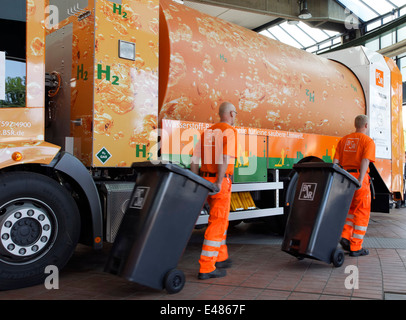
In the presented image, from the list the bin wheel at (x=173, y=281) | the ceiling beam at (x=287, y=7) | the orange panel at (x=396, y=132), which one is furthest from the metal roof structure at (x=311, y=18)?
the bin wheel at (x=173, y=281)

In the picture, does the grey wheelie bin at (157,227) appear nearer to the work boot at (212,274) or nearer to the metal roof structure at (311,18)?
the work boot at (212,274)

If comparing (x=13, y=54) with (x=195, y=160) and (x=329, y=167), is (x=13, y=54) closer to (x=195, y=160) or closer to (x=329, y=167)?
(x=195, y=160)

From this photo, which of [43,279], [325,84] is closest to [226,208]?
[43,279]

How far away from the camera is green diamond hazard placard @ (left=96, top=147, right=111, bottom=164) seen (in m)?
3.83

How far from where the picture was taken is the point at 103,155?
3.86 m

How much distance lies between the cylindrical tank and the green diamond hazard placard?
0.85m

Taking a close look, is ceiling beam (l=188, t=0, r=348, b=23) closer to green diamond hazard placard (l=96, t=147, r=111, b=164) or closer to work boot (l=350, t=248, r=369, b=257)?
work boot (l=350, t=248, r=369, b=257)

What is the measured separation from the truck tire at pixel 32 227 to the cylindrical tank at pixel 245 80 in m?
1.53

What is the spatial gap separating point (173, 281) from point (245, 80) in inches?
114

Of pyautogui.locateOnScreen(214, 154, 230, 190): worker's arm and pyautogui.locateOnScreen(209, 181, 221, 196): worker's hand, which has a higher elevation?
pyautogui.locateOnScreen(214, 154, 230, 190): worker's arm

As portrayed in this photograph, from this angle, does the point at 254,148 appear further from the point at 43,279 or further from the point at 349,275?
the point at 43,279

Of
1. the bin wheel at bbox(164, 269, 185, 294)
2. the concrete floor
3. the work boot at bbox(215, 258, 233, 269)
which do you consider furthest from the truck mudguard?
the work boot at bbox(215, 258, 233, 269)

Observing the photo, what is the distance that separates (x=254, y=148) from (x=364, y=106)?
3.21 m

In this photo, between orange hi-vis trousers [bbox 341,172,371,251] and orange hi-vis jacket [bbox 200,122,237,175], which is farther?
orange hi-vis trousers [bbox 341,172,371,251]
